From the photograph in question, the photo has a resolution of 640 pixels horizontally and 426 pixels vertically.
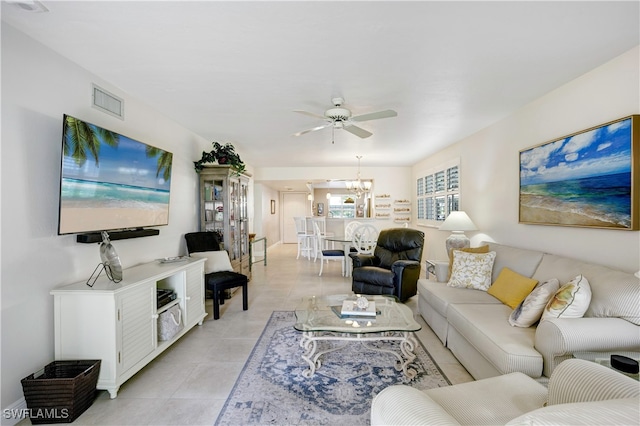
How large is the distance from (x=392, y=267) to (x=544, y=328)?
7.69ft

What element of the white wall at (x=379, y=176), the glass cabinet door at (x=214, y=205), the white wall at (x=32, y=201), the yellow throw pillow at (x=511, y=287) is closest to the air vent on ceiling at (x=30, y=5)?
the white wall at (x=32, y=201)

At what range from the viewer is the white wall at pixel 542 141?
2.12m

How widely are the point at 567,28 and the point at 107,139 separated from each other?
3.31 meters

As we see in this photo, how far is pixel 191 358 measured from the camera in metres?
2.58

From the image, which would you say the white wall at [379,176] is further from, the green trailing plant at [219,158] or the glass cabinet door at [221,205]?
the green trailing plant at [219,158]

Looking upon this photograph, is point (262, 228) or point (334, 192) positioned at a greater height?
point (334, 192)

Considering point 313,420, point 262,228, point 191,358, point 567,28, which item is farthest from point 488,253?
point 262,228

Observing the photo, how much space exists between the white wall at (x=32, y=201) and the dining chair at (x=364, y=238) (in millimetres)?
4048

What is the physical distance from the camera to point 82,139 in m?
2.11

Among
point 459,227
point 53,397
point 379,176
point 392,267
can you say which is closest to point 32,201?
point 53,397

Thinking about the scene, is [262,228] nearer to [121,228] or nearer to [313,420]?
[121,228]

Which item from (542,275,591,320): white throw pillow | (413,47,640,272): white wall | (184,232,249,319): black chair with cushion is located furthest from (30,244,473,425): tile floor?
(413,47,640,272): white wall

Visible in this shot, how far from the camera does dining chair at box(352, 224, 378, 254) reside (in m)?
5.54

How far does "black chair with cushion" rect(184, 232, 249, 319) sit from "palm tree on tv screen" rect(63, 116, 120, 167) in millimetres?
1805
